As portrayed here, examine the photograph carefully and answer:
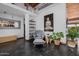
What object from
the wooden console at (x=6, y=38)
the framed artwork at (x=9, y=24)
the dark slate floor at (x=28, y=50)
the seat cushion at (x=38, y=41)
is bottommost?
the dark slate floor at (x=28, y=50)

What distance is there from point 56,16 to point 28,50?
1.22 m

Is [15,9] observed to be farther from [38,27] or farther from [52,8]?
[52,8]

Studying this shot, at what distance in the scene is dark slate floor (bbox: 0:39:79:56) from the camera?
2.53m

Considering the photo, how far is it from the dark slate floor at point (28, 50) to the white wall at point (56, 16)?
0.50 metres

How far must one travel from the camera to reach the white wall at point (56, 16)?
101 inches

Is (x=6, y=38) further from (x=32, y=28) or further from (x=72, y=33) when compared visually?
(x=72, y=33)

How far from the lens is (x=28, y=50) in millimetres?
2723

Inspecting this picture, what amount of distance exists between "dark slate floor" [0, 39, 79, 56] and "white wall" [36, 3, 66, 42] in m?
0.50

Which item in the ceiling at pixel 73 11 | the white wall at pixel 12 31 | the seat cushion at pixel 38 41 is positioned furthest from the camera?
the seat cushion at pixel 38 41

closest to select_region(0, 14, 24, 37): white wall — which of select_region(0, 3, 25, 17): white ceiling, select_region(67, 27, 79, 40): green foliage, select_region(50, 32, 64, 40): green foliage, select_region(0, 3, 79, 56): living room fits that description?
select_region(0, 3, 79, 56): living room

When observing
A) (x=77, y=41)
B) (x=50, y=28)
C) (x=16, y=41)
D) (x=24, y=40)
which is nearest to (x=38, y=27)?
(x=50, y=28)

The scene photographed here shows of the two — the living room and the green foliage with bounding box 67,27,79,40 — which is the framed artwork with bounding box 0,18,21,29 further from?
the green foliage with bounding box 67,27,79,40

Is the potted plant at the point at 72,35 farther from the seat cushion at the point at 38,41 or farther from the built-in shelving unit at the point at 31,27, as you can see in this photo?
the built-in shelving unit at the point at 31,27

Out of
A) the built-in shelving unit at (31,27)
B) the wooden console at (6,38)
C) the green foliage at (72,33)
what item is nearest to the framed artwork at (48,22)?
the built-in shelving unit at (31,27)
